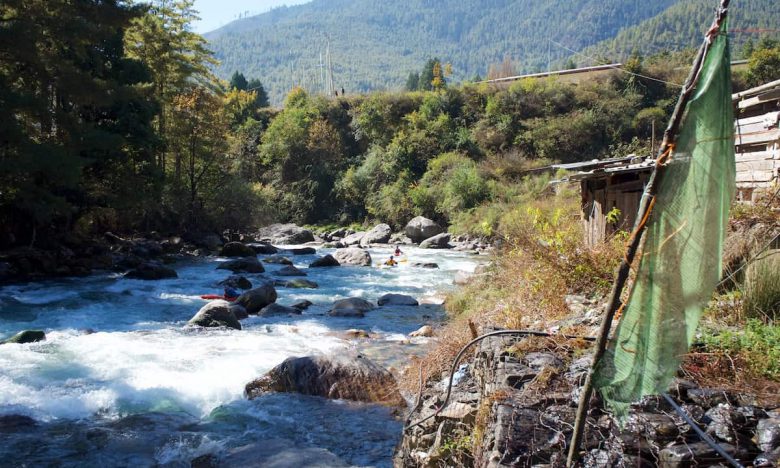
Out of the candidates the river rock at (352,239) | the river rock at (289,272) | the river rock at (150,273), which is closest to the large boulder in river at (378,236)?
the river rock at (352,239)

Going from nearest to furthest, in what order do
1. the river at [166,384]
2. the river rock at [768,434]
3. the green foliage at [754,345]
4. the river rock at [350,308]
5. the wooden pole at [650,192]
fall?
the wooden pole at [650,192] < the river rock at [768,434] < the green foliage at [754,345] < the river at [166,384] < the river rock at [350,308]

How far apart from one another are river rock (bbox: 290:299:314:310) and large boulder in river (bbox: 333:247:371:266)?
7.68 meters

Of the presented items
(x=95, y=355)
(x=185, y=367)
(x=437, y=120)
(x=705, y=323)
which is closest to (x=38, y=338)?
(x=95, y=355)

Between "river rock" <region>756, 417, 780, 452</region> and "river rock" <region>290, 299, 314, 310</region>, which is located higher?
"river rock" <region>756, 417, 780, 452</region>

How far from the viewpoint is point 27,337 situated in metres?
9.86

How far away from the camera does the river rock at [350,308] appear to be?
13094mm

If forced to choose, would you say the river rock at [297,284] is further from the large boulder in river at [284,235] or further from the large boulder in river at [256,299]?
the large boulder in river at [284,235]

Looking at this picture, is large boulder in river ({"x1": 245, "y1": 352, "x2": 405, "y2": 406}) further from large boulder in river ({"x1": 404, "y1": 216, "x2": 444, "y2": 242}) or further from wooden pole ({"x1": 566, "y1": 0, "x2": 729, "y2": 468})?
large boulder in river ({"x1": 404, "y1": 216, "x2": 444, "y2": 242})

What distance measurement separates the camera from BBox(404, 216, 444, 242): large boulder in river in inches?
1194

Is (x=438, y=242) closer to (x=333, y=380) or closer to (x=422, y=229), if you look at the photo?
(x=422, y=229)

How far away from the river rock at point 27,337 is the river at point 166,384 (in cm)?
15

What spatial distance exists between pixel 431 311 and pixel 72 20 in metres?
13.0

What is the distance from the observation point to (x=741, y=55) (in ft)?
147

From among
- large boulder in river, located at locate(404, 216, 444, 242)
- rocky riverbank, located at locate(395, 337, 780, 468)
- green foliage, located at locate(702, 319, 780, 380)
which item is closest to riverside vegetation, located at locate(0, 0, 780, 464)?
green foliage, located at locate(702, 319, 780, 380)
